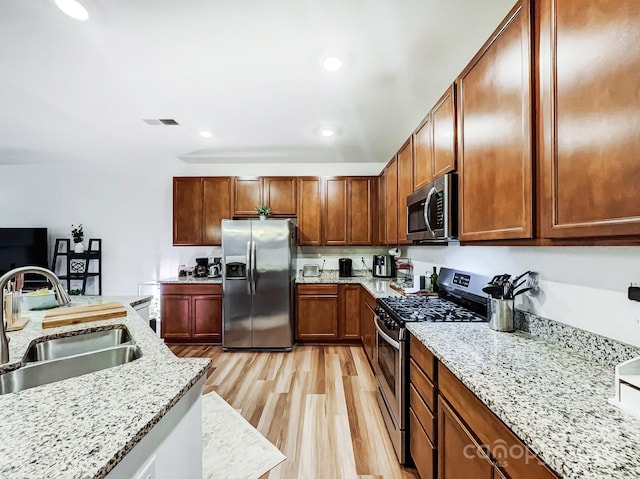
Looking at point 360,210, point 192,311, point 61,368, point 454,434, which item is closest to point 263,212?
point 360,210

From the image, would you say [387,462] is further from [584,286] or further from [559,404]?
[584,286]

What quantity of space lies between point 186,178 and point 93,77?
1890mm

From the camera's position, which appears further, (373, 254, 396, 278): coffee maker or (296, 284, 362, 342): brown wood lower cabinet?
(373, 254, 396, 278): coffee maker

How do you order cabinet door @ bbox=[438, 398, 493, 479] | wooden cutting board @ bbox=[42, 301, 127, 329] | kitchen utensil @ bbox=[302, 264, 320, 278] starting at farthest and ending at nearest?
1. kitchen utensil @ bbox=[302, 264, 320, 278]
2. wooden cutting board @ bbox=[42, 301, 127, 329]
3. cabinet door @ bbox=[438, 398, 493, 479]

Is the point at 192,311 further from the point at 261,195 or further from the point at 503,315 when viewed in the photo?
the point at 503,315

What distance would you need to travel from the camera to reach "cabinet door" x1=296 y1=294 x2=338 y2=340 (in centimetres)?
368

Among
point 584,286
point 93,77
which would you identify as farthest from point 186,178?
point 584,286

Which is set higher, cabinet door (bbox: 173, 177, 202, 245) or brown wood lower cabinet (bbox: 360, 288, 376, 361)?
cabinet door (bbox: 173, 177, 202, 245)

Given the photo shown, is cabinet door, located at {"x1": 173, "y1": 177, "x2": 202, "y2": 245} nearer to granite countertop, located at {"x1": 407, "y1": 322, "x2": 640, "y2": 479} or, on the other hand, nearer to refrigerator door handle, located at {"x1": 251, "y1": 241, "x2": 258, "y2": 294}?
refrigerator door handle, located at {"x1": 251, "y1": 241, "x2": 258, "y2": 294}

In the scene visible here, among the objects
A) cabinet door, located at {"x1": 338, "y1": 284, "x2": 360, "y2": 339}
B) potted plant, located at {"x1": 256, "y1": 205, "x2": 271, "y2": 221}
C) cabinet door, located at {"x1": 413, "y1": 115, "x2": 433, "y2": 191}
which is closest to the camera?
cabinet door, located at {"x1": 413, "y1": 115, "x2": 433, "y2": 191}

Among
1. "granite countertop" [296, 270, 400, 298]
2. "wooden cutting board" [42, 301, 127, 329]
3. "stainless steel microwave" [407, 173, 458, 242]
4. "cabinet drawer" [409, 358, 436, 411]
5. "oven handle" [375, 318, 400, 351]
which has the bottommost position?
"cabinet drawer" [409, 358, 436, 411]

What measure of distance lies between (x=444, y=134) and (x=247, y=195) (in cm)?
290

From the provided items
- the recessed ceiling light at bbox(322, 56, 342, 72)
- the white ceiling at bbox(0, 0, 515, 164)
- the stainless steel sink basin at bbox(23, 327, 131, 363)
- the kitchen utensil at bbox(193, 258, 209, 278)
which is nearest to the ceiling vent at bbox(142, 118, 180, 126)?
the white ceiling at bbox(0, 0, 515, 164)

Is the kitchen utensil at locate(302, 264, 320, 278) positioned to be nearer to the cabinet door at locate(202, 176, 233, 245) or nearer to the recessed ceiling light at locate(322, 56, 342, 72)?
the cabinet door at locate(202, 176, 233, 245)
